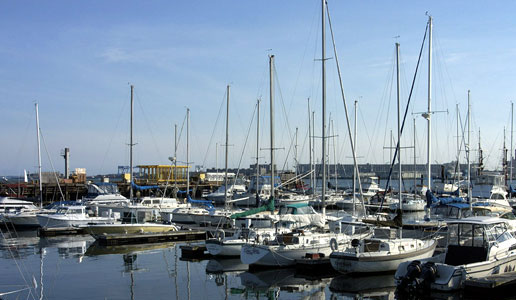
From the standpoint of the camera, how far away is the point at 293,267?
991 inches

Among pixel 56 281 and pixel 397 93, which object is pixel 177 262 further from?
pixel 397 93

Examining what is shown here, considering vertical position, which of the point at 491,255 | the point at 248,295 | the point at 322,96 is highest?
the point at 322,96

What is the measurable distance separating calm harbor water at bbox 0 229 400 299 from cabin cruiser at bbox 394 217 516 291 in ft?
4.47

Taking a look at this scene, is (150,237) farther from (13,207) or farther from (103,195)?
(103,195)

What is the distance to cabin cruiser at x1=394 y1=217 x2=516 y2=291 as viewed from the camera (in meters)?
19.1

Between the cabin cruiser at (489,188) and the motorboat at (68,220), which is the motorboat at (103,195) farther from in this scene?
the cabin cruiser at (489,188)

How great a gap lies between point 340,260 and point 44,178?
66766 millimetres

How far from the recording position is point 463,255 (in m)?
20.8

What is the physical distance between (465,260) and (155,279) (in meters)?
11.9

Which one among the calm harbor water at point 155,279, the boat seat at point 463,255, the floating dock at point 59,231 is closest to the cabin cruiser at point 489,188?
the calm harbor water at point 155,279

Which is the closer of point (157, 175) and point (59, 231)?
point (59, 231)

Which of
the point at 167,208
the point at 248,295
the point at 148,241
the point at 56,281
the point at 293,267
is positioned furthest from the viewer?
the point at 167,208

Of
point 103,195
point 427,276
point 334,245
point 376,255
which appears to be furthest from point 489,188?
point 427,276

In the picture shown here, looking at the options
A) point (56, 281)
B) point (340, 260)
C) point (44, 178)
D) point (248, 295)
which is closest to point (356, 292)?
point (340, 260)
